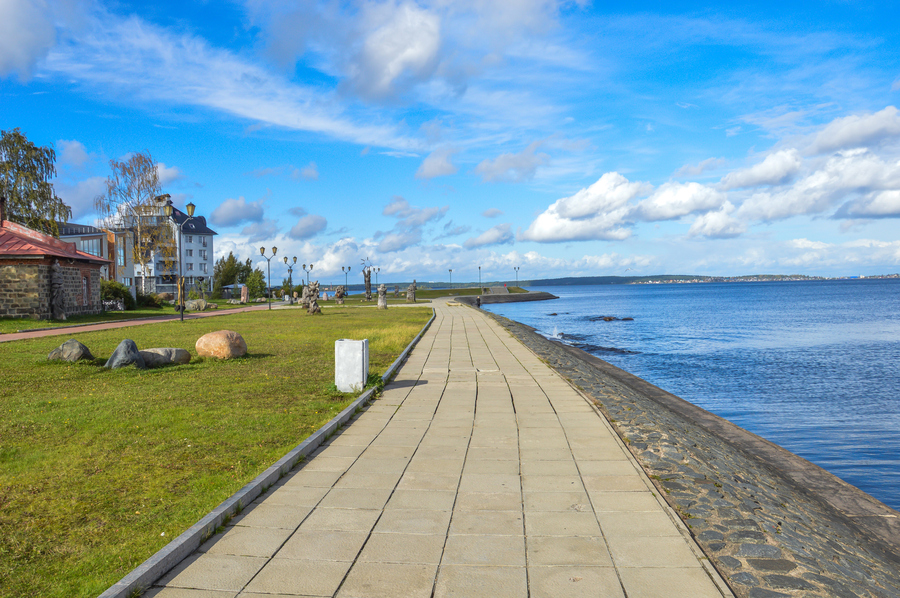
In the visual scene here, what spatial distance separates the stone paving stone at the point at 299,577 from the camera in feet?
10.9

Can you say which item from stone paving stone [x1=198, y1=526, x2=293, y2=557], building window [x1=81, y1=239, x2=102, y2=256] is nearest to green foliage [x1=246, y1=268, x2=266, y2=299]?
building window [x1=81, y1=239, x2=102, y2=256]

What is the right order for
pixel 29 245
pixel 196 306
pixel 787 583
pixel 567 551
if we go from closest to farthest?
1. pixel 787 583
2. pixel 567 551
3. pixel 29 245
4. pixel 196 306

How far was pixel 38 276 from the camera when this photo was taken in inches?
1034

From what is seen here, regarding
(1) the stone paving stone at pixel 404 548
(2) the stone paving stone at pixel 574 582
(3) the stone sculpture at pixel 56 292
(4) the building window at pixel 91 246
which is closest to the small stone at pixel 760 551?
(2) the stone paving stone at pixel 574 582

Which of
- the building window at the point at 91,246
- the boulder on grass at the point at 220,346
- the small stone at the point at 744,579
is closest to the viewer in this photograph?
the small stone at the point at 744,579

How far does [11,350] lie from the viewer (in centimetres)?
1510

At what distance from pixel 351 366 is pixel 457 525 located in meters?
5.46

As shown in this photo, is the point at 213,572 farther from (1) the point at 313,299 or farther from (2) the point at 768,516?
(1) the point at 313,299

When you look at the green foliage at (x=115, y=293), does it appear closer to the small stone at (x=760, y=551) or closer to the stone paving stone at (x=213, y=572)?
the stone paving stone at (x=213, y=572)

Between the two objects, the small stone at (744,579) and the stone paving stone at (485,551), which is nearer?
the small stone at (744,579)

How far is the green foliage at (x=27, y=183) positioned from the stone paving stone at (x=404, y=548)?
45549 millimetres

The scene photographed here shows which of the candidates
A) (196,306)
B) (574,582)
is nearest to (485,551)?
(574,582)

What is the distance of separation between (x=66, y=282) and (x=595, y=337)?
3049 centimetres

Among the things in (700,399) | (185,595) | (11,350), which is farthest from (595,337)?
(185,595)
